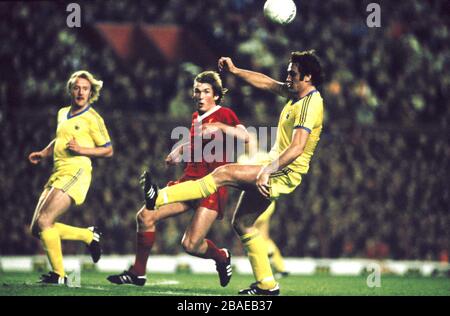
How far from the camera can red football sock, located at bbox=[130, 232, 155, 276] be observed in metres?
10.2

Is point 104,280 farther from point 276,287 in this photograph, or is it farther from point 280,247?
point 280,247

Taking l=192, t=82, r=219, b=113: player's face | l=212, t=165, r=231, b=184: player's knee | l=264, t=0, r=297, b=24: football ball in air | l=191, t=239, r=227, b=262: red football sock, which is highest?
l=264, t=0, r=297, b=24: football ball in air

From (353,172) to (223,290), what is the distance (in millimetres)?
6257

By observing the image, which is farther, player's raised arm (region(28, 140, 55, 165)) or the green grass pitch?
player's raised arm (region(28, 140, 55, 165))

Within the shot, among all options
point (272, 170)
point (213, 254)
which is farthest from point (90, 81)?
point (272, 170)

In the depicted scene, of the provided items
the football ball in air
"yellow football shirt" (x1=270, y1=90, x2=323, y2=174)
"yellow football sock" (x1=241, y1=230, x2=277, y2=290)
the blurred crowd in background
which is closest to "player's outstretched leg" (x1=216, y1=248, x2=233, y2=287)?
"yellow football sock" (x1=241, y1=230, x2=277, y2=290)

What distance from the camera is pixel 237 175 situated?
9.38 meters

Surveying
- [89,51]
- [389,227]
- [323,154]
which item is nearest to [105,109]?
[89,51]

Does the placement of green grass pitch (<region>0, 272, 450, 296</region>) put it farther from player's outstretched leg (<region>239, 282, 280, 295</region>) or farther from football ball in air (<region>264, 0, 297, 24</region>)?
football ball in air (<region>264, 0, 297, 24</region>)

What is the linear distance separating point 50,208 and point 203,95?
1829 mm

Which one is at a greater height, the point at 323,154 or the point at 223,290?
the point at 323,154

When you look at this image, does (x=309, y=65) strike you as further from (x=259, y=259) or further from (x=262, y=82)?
(x=259, y=259)

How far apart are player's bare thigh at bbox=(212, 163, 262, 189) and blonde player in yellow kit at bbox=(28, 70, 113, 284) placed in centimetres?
149

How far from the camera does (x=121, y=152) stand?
15742 mm
